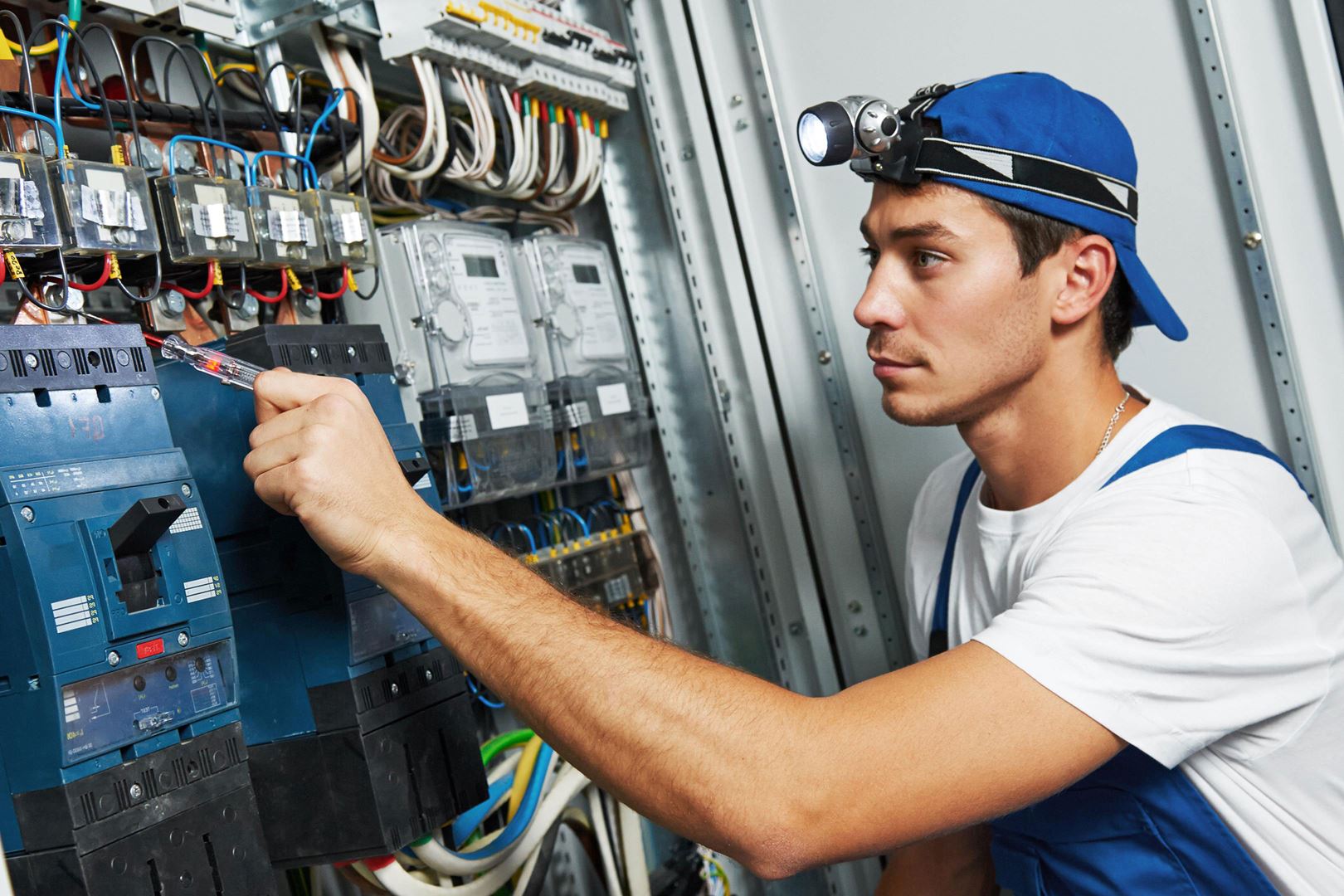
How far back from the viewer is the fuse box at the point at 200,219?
139cm

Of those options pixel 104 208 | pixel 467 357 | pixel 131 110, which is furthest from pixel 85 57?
pixel 467 357

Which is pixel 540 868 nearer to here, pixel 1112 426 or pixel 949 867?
pixel 949 867

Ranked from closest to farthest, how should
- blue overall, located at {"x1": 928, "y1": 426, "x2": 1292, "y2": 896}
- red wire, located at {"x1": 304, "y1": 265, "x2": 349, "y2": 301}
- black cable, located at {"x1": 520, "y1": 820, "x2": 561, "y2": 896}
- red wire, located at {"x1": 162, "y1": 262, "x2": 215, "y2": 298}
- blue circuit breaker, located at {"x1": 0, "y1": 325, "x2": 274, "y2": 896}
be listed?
blue circuit breaker, located at {"x1": 0, "y1": 325, "x2": 274, "y2": 896}, blue overall, located at {"x1": 928, "y1": 426, "x2": 1292, "y2": 896}, red wire, located at {"x1": 162, "y1": 262, "x2": 215, "y2": 298}, red wire, located at {"x1": 304, "y1": 265, "x2": 349, "y2": 301}, black cable, located at {"x1": 520, "y1": 820, "x2": 561, "y2": 896}

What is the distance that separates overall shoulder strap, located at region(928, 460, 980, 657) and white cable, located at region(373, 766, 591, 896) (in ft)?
2.02

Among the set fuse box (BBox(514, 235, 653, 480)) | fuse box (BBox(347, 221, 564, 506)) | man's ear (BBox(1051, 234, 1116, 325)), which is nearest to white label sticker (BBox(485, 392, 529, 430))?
fuse box (BBox(347, 221, 564, 506))

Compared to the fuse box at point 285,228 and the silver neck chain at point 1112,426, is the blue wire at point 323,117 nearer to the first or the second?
the fuse box at point 285,228

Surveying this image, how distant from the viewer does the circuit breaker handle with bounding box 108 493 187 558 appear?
1.03m

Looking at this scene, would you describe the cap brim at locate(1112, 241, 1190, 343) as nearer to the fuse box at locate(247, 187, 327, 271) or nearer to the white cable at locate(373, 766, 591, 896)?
the white cable at locate(373, 766, 591, 896)

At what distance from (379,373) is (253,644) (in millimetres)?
368

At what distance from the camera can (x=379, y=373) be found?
1.40m

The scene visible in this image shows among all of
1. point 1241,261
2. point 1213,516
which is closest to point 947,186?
point 1213,516

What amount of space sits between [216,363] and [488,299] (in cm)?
81

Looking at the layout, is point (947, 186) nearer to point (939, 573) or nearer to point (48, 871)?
point (939, 573)

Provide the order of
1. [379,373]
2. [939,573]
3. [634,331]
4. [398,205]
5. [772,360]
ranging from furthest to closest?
[634,331]
[772,360]
[398,205]
[939,573]
[379,373]
